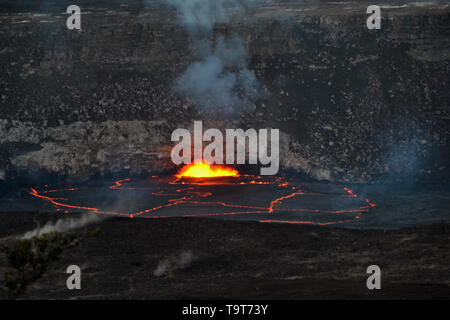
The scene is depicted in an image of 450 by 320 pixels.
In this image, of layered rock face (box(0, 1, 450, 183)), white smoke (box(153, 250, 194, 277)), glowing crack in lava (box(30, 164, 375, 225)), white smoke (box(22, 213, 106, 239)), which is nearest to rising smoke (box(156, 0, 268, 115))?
layered rock face (box(0, 1, 450, 183))

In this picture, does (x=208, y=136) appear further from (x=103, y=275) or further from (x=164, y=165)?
(x=103, y=275)

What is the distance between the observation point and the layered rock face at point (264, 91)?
32281mm

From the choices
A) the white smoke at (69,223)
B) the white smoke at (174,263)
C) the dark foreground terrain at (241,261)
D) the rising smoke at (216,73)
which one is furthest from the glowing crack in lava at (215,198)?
the white smoke at (174,263)

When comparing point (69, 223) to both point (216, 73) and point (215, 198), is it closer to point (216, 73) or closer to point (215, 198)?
point (215, 198)

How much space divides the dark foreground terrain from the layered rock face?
8118 millimetres

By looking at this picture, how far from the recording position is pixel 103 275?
758 inches

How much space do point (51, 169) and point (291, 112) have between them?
10.8m

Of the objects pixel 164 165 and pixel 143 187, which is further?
pixel 164 165

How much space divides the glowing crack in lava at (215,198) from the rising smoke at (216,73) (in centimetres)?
354

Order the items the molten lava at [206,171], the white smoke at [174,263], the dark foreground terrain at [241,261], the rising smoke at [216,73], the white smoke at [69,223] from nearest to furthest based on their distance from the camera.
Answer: the dark foreground terrain at [241,261]
the white smoke at [174,263]
the white smoke at [69,223]
the molten lava at [206,171]
the rising smoke at [216,73]

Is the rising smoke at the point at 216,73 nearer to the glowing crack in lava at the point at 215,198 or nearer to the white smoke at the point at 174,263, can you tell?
the glowing crack in lava at the point at 215,198

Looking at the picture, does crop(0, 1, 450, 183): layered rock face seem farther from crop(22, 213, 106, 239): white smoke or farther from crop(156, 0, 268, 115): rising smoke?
crop(22, 213, 106, 239): white smoke

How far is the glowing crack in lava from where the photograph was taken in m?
26.1
